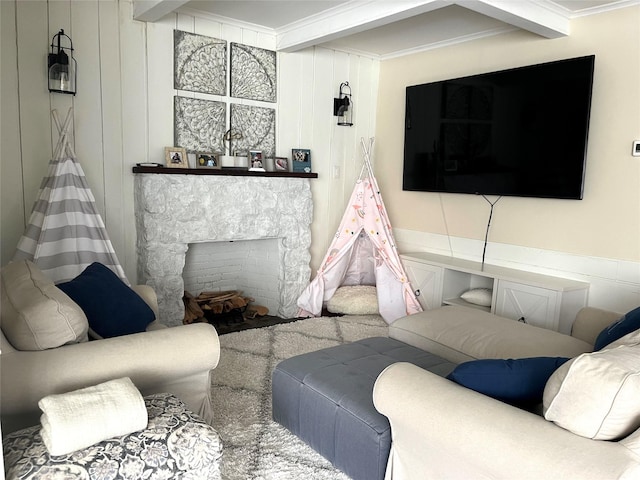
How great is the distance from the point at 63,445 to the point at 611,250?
325 centimetres

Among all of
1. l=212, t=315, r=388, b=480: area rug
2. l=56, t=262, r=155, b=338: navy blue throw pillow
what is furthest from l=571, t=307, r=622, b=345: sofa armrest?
l=56, t=262, r=155, b=338: navy blue throw pillow

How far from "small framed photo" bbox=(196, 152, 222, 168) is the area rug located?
124 centimetres

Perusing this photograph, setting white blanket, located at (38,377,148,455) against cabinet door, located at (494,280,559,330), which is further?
cabinet door, located at (494,280,559,330)

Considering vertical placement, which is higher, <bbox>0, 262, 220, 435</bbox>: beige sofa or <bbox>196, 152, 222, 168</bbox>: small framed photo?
<bbox>196, 152, 222, 168</bbox>: small framed photo

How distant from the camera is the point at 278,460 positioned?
2188mm

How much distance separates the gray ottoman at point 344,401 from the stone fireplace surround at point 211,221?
5.21 ft

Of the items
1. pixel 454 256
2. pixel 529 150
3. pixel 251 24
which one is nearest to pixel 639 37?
pixel 529 150

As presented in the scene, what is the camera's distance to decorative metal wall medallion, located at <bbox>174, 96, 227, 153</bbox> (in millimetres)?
3719

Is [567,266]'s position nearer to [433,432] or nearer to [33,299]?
[433,432]

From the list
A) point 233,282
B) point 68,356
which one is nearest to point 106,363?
point 68,356

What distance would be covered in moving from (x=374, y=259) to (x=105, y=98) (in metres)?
2.44

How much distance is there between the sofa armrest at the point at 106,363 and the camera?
5.51 feet

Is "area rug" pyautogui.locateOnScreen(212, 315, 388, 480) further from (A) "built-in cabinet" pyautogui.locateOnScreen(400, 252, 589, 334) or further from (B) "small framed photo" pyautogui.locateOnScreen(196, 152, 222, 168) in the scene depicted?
(B) "small framed photo" pyautogui.locateOnScreen(196, 152, 222, 168)

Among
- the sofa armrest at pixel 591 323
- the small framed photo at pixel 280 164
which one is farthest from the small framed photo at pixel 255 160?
the sofa armrest at pixel 591 323
